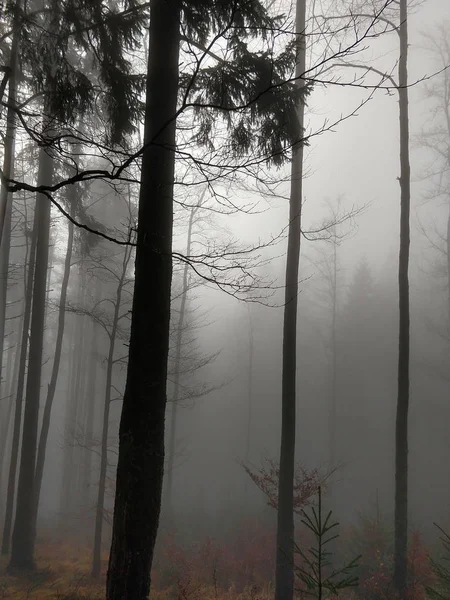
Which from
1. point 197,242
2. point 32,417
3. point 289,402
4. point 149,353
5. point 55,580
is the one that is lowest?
point 55,580

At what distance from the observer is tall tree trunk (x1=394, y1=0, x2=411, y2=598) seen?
27.0 ft

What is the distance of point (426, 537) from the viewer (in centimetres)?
1600

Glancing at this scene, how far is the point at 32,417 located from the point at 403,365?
8.36 meters

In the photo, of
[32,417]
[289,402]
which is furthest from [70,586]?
[289,402]

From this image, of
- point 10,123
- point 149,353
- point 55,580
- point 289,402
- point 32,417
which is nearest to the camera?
point 149,353

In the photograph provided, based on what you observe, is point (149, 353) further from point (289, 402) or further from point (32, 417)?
point (32, 417)

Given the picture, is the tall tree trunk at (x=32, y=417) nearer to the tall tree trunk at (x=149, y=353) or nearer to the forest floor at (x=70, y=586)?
the forest floor at (x=70, y=586)

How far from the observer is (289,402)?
7.83 meters

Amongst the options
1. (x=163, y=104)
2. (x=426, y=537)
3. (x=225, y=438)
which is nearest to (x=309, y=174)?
(x=163, y=104)

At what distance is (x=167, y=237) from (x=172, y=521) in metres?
13.4

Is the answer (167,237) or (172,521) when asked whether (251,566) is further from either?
(167,237)

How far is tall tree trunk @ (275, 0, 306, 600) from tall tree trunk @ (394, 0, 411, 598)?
2.21 meters

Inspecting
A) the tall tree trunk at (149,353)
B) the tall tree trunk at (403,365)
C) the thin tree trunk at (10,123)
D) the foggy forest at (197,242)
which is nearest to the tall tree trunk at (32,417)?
the foggy forest at (197,242)

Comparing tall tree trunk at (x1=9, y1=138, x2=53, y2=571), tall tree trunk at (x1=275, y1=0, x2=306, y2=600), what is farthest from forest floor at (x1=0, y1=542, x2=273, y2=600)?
tall tree trunk at (x1=275, y1=0, x2=306, y2=600)
